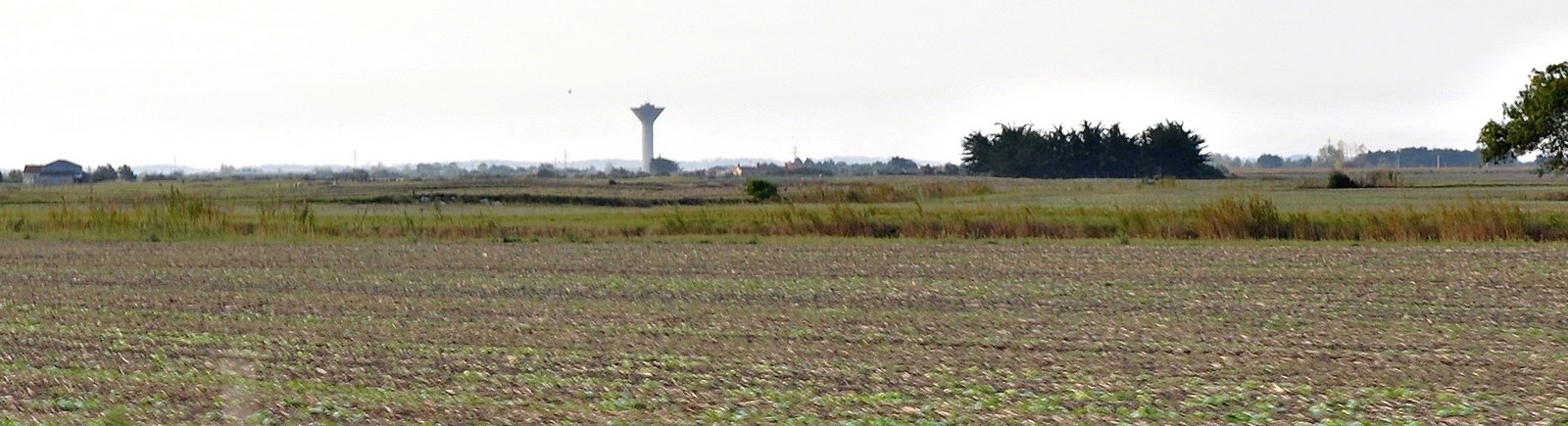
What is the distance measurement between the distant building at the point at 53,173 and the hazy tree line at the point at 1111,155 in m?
63.7

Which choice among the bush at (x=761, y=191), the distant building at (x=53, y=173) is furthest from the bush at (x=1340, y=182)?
the distant building at (x=53, y=173)

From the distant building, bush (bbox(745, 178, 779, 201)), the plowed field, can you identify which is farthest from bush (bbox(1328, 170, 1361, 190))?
the distant building

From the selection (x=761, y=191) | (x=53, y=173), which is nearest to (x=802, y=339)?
(x=761, y=191)

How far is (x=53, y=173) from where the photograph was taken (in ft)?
400

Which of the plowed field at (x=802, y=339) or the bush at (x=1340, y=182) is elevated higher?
the bush at (x=1340, y=182)

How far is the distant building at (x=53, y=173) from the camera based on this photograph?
383ft

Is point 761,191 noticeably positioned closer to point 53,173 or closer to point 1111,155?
point 1111,155

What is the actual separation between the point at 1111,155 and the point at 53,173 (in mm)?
75574

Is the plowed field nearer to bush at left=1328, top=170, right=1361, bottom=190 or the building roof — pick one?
bush at left=1328, top=170, right=1361, bottom=190

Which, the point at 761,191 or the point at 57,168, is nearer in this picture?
the point at 761,191

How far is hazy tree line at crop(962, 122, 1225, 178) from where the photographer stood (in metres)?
90.1

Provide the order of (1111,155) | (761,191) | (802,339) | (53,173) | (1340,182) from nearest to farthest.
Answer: (802,339), (761,191), (1340,182), (1111,155), (53,173)

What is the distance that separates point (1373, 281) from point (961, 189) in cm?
3756

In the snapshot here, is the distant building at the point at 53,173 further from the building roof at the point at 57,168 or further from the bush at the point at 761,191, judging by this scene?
the bush at the point at 761,191
